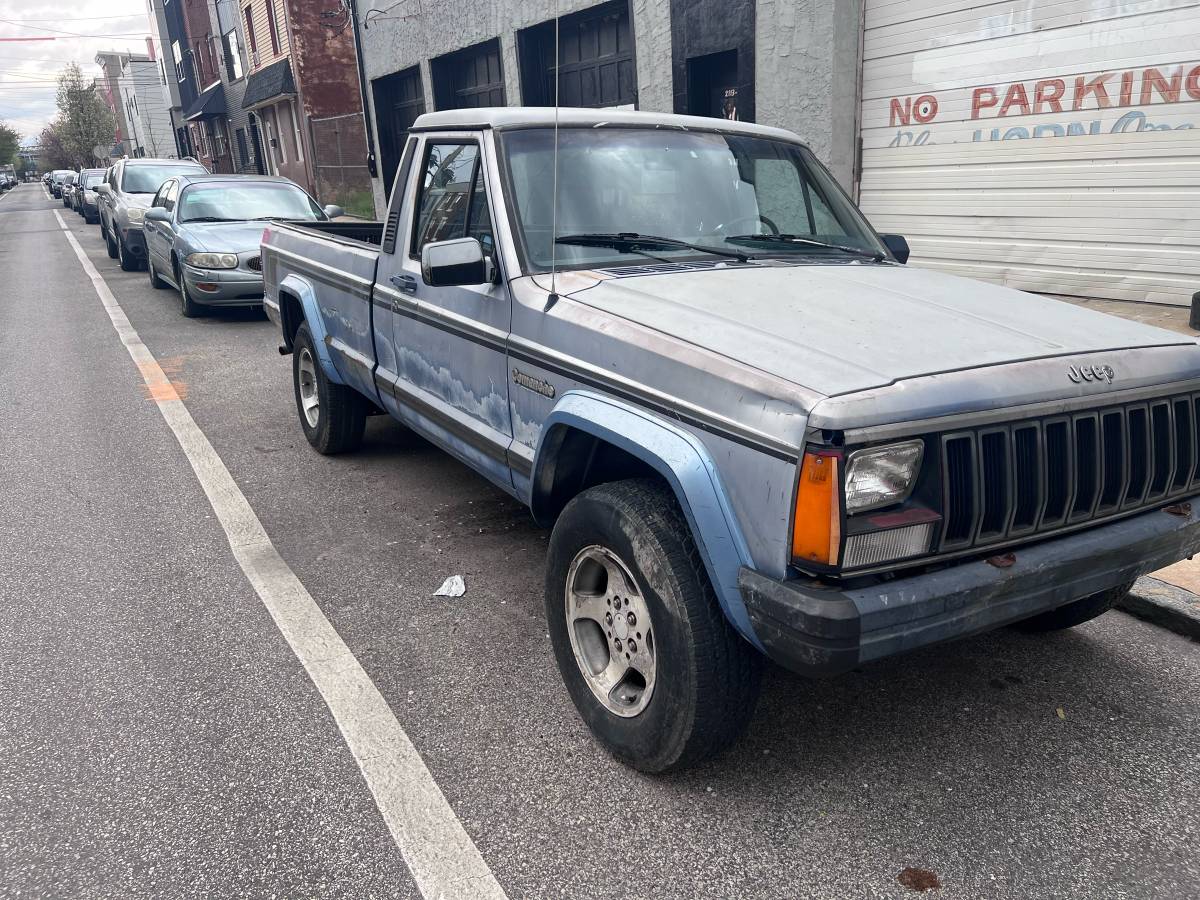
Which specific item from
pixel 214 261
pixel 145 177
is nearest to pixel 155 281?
pixel 145 177

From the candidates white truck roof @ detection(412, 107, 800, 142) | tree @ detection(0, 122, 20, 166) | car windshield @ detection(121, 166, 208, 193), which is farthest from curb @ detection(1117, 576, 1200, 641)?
tree @ detection(0, 122, 20, 166)

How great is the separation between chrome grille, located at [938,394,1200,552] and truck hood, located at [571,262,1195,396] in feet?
→ 0.66

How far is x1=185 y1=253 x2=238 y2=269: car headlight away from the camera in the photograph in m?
10.4

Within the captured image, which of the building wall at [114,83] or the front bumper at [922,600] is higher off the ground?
the building wall at [114,83]

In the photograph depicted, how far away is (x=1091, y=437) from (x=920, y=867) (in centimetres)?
125

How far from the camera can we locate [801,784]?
2.78m

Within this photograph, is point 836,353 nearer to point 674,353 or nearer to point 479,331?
point 674,353

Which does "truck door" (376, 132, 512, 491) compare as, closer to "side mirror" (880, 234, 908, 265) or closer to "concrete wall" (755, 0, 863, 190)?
"side mirror" (880, 234, 908, 265)

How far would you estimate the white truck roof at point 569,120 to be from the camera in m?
3.70

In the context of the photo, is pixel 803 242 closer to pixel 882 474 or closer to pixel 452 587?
pixel 882 474

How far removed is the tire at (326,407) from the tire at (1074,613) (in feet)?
13.0

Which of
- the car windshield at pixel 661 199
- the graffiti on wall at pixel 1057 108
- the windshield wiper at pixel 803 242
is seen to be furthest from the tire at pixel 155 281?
the windshield wiper at pixel 803 242

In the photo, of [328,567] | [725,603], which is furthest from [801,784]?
[328,567]

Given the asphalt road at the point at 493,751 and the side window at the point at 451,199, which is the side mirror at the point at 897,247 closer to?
the asphalt road at the point at 493,751
